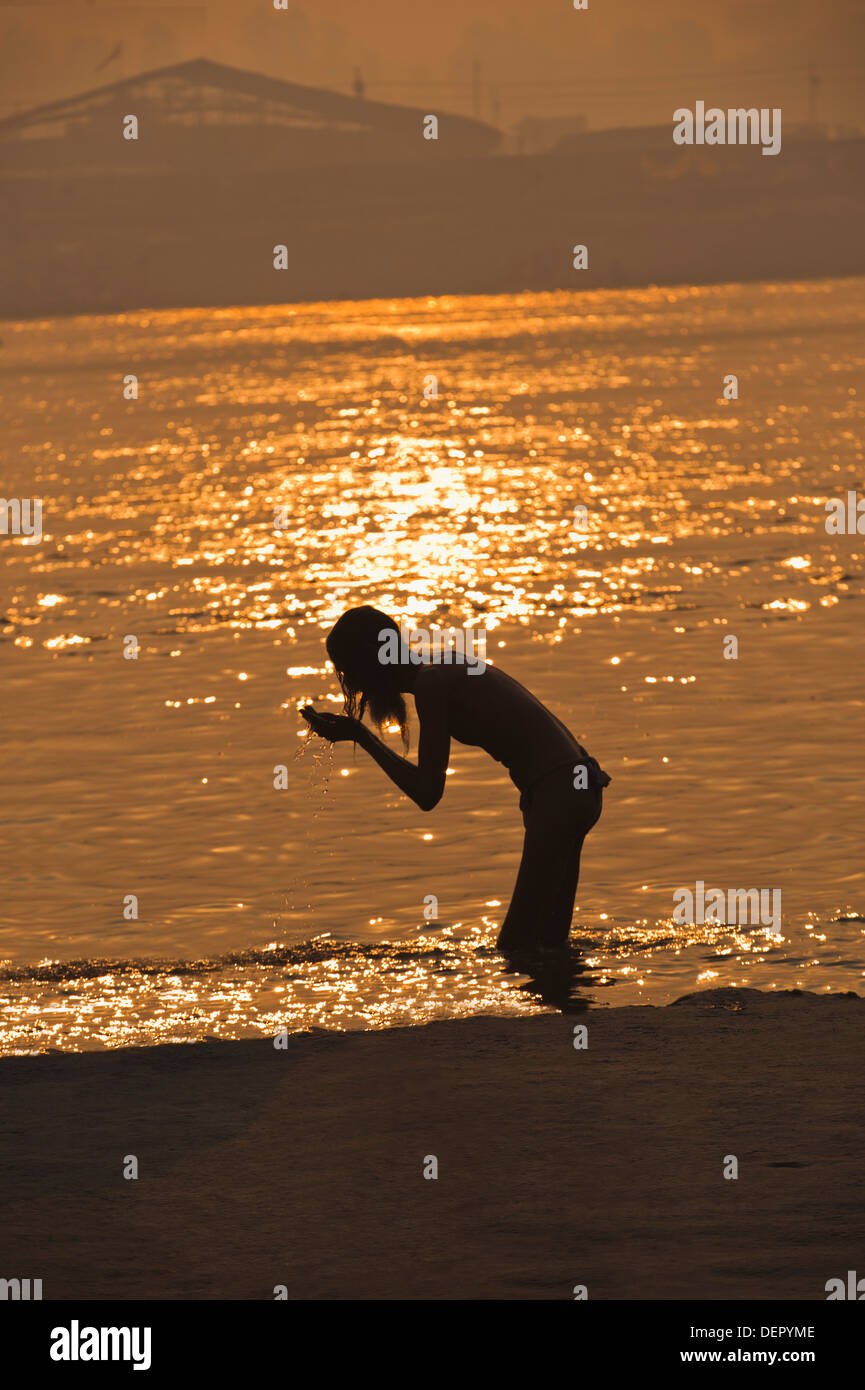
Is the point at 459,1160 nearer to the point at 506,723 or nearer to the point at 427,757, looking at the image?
the point at 427,757

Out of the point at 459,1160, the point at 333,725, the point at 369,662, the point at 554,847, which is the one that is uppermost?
the point at 369,662

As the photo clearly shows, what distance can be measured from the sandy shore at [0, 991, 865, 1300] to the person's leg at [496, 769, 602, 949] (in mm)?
839

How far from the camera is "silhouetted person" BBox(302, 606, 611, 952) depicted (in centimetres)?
775

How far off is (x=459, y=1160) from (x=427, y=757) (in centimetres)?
219

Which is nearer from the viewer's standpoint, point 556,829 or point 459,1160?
point 459,1160

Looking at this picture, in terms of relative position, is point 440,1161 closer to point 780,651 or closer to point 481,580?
point 780,651

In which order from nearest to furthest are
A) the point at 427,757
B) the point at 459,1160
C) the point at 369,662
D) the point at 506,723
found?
the point at 459,1160, the point at 369,662, the point at 427,757, the point at 506,723

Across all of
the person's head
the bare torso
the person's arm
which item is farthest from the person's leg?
the person's head

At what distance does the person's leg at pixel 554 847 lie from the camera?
8.26 m

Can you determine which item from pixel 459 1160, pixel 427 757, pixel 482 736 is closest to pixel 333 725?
pixel 427 757

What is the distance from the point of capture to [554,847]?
8.30 m

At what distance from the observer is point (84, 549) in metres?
26.4

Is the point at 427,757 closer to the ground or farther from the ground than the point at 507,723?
closer to the ground

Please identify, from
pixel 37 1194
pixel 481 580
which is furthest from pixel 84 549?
pixel 37 1194
